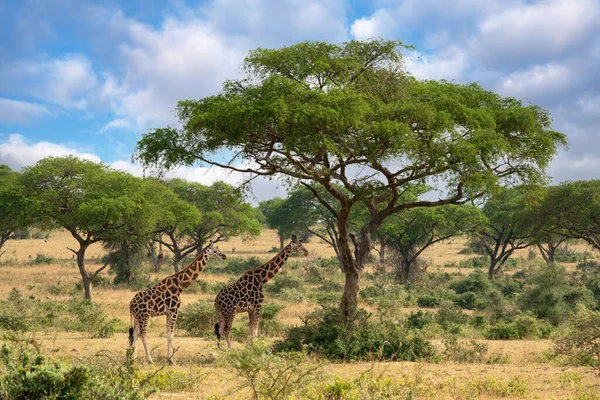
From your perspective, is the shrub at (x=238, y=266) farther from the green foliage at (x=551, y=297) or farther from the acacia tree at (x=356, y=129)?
the acacia tree at (x=356, y=129)

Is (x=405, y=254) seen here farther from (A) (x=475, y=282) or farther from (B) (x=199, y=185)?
(B) (x=199, y=185)

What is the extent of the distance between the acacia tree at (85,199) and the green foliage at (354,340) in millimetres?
17515

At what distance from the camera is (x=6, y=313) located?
18703mm

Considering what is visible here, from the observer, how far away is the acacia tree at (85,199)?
1184 inches

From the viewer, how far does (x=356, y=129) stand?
15695 millimetres

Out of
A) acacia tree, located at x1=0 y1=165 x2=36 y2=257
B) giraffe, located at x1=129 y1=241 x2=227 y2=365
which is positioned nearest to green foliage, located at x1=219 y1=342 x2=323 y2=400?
giraffe, located at x1=129 y1=241 x2=227 y2=365

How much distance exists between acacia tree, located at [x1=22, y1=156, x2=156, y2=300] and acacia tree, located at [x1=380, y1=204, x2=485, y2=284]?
55.8 ft

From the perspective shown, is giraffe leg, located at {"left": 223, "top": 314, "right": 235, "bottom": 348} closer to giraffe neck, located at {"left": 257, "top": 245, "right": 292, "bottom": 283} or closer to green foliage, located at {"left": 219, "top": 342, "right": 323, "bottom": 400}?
giraffe neck, located at {"left": 257, "top": 245, "right": 292, "bottom": 283}

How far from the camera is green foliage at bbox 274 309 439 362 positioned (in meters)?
13.8

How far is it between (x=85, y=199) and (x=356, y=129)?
1970cm

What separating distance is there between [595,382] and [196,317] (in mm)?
12069

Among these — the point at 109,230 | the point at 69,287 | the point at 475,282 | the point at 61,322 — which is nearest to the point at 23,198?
the point at 109,230

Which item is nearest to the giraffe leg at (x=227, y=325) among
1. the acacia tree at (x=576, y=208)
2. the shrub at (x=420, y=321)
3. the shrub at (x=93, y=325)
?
the shrub at (x=93, y=325)

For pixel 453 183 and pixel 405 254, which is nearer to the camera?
pixel 453 183
